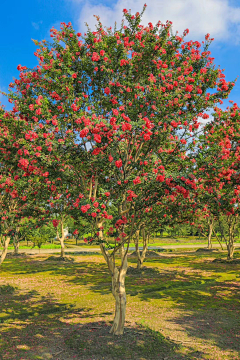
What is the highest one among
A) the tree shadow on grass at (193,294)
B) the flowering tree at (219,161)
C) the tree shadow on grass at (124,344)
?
the flowering tree at (219,161)

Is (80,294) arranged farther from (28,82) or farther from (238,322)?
(28,82)

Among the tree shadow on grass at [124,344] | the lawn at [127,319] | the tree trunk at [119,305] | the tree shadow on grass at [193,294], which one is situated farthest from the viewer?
the tree shadow on grass at [193,294]

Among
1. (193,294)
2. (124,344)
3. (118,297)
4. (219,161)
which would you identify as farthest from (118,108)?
(193,294)

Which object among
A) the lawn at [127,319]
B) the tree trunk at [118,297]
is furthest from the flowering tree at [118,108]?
the lawn at [127,319]

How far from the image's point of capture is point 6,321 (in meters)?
12.8

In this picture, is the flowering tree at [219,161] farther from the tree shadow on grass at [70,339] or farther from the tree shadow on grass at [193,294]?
the tree shadow on grass at [70,339]

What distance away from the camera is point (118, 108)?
10.9 metres

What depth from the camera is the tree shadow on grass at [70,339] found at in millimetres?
9203

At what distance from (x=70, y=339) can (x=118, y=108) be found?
31.6ft

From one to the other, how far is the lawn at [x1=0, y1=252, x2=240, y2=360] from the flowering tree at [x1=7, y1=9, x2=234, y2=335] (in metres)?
1.57

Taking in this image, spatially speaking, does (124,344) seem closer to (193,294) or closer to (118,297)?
(118,297)

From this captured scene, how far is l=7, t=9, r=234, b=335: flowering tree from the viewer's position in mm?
10125

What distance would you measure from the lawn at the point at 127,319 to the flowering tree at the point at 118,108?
62.0 inches

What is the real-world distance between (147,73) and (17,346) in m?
12.8
